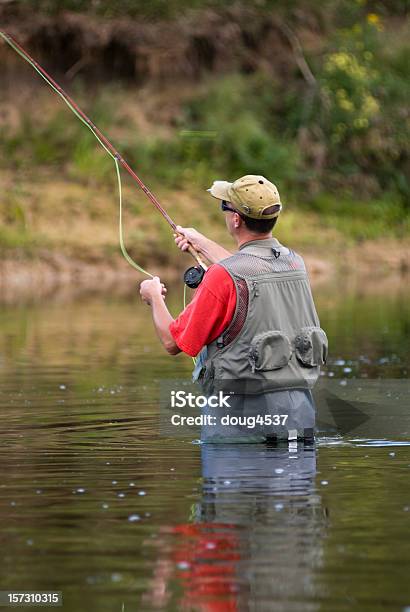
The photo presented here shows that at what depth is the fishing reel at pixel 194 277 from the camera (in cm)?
740

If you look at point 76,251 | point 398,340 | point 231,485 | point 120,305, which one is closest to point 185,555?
point 231,485

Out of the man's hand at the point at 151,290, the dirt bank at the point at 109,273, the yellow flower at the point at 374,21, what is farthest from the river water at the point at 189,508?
the yellow flower at the point at 374,21

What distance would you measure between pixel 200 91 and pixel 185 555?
80.9 feet

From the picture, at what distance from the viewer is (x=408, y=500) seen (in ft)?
21.4

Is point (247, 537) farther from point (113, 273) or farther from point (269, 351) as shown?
point (113, 273)

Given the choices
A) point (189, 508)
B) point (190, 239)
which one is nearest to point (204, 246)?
point (190, 239)

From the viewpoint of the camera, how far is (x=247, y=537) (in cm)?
571

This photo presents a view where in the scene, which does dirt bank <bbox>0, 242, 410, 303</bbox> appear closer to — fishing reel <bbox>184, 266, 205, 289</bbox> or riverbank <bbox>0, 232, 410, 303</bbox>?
riverbank <bbox>0, 232, 410, 303</bbox>

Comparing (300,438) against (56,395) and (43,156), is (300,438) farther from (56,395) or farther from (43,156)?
(43,156)

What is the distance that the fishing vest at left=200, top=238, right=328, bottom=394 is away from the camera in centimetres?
710

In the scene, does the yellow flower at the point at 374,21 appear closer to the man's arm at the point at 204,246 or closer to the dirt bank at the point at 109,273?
the dirt bank at the point at 109,273

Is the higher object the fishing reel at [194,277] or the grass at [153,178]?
the grass at [153,178]

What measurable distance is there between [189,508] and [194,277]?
1.47m

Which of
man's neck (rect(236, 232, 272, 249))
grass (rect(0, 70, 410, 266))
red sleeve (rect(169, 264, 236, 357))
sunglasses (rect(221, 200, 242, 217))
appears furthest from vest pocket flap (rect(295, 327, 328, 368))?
grass (rect(0, 70, 410, 266))
